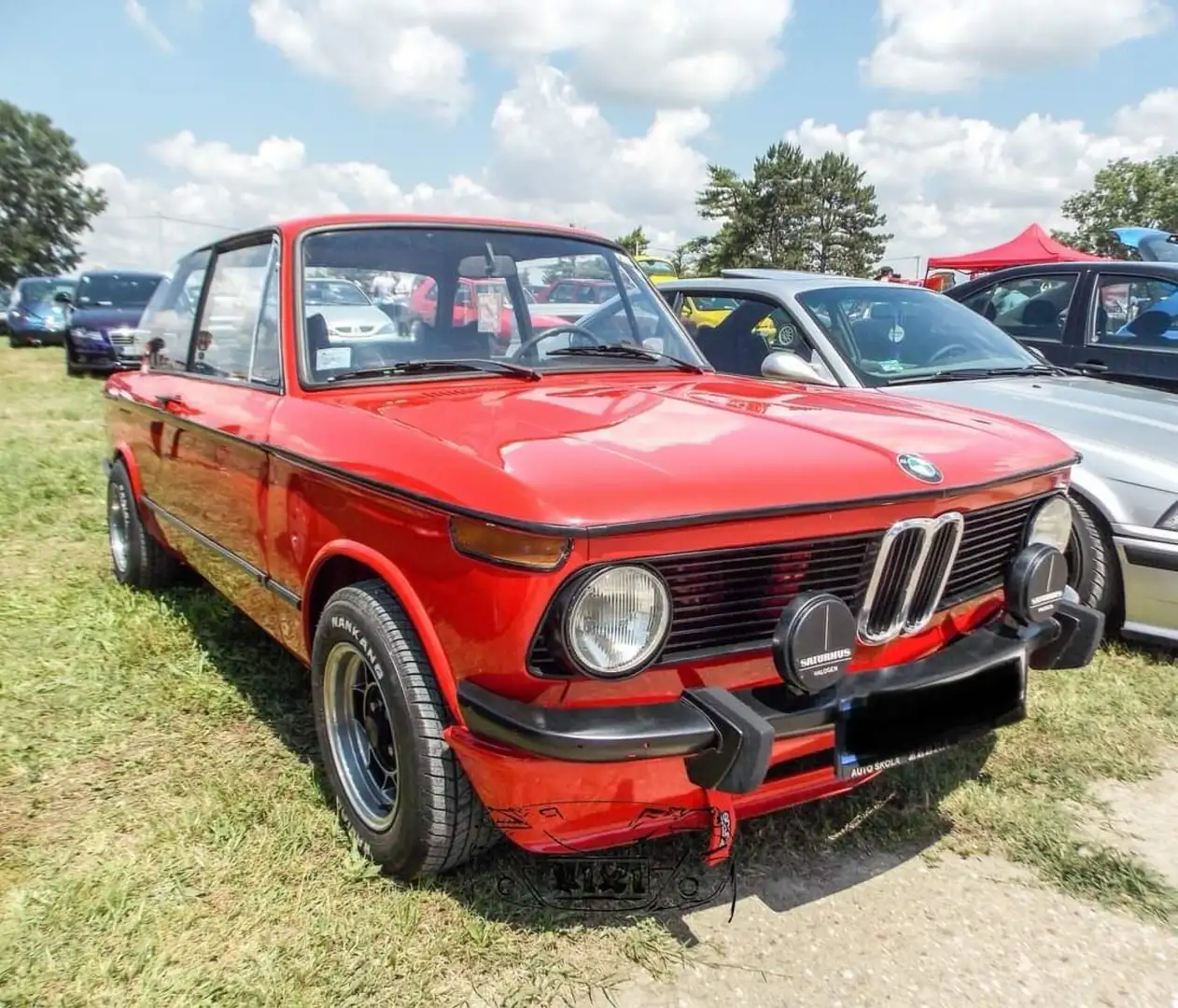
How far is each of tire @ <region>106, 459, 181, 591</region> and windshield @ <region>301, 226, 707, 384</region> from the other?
1830 millimetres

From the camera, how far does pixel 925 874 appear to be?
2395 mm

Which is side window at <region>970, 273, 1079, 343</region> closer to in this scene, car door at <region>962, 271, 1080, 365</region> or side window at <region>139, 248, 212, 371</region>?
car door at <region>962, 271, 1080, 365</region>

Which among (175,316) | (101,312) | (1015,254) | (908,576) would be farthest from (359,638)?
(1015,254)

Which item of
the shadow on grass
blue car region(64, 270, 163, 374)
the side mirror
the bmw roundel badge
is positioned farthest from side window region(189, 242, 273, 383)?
blue car region(64, 270, 163, 374)

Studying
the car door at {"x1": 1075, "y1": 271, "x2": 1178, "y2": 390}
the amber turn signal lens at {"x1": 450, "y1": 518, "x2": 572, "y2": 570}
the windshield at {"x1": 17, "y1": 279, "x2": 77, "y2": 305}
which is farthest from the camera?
the windshield at {"x1": 17, "y1": 279, "x2": 77, "y2": 305}

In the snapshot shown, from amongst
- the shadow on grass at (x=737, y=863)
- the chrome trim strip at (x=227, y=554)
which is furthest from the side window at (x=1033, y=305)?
the chrome trim strip at (x=227, y=554)

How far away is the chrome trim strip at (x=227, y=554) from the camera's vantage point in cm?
270

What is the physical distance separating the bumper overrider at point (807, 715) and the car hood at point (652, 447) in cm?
29

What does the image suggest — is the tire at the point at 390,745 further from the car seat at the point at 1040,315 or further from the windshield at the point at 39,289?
the windshield at the point at 39,289

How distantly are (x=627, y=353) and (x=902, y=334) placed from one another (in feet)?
7.09

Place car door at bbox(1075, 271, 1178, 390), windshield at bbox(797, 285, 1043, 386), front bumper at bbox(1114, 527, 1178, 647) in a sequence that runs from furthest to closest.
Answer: car door at bbox(1075, 271, 1178, 390) → windshield at bbox(797, 285, 1043, 386) → front bumper at bbox(1114, 527, 1178, 647)

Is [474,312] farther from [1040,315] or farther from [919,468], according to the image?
[1040,315]

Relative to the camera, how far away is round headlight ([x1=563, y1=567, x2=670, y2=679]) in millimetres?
1786

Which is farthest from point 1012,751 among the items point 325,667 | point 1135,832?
point 325,667
